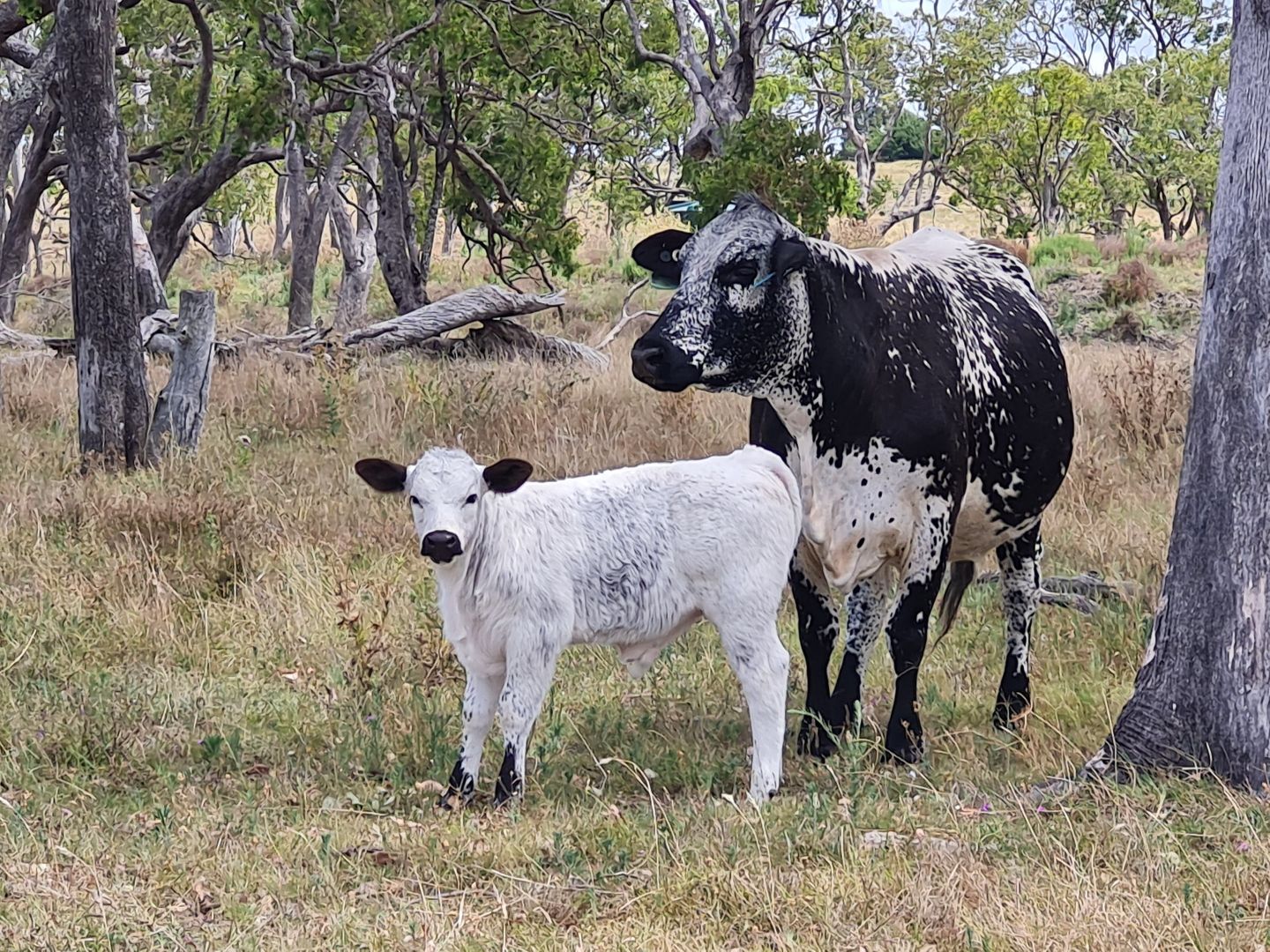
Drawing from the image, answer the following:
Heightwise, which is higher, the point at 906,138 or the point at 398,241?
the point at 906,138

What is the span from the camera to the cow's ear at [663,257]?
5.94 metres

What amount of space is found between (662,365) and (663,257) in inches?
27.7

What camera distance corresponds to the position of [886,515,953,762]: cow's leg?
19.1ft

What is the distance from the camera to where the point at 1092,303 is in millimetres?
22094

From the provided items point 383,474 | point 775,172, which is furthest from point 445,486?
point 775,172

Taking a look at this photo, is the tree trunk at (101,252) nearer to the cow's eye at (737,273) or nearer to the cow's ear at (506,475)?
the cow's ear at (506,475)

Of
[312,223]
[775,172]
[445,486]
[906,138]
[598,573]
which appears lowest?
[598,573]

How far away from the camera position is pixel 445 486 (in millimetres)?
5227

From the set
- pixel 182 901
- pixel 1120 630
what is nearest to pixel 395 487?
pixel 182 901

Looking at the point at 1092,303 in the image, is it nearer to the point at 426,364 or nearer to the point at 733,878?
the point at 426,364

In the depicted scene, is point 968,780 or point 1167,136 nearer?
point 968,780

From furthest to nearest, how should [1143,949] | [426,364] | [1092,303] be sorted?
[1092,303] → [426,364] → [1143,949]

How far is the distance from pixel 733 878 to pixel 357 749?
2040 mm

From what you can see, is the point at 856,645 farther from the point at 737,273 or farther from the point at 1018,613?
the point at 737,273
